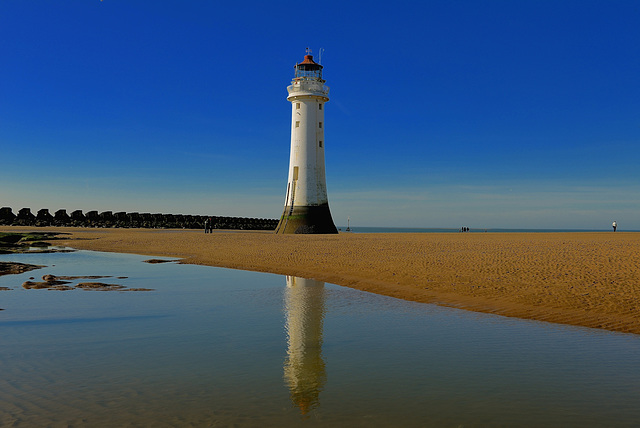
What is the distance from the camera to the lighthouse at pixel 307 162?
42.2 m

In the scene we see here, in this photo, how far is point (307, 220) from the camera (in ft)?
139

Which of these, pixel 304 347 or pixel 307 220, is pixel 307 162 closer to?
pixel 307 220

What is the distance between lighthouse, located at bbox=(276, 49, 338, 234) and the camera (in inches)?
1662

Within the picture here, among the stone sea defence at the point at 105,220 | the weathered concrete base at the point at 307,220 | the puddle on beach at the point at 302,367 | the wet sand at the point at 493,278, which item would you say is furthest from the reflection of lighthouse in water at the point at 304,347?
the stone sea defence at the point at 105,220

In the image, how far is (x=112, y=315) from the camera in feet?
32.2

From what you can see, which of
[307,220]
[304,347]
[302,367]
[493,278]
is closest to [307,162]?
[307,220]

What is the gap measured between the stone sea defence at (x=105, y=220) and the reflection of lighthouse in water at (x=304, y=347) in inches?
2016

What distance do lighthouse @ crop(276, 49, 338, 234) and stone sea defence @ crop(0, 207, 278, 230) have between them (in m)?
22.1

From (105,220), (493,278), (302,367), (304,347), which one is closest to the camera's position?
(302,367)

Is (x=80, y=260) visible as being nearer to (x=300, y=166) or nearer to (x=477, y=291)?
(x=477, y=291)

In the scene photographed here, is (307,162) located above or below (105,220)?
above

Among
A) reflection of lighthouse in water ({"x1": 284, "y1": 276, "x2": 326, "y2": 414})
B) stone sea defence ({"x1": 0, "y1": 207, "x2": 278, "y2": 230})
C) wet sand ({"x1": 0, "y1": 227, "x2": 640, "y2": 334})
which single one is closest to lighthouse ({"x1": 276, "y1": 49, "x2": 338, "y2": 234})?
wet sand ({"x1": 0, "y1": 227, "x2": 640, "y2": 334})

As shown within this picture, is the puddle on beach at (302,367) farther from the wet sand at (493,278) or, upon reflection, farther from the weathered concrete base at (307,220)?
the weathered concrete base at (307,220)

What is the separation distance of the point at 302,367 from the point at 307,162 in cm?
3635
